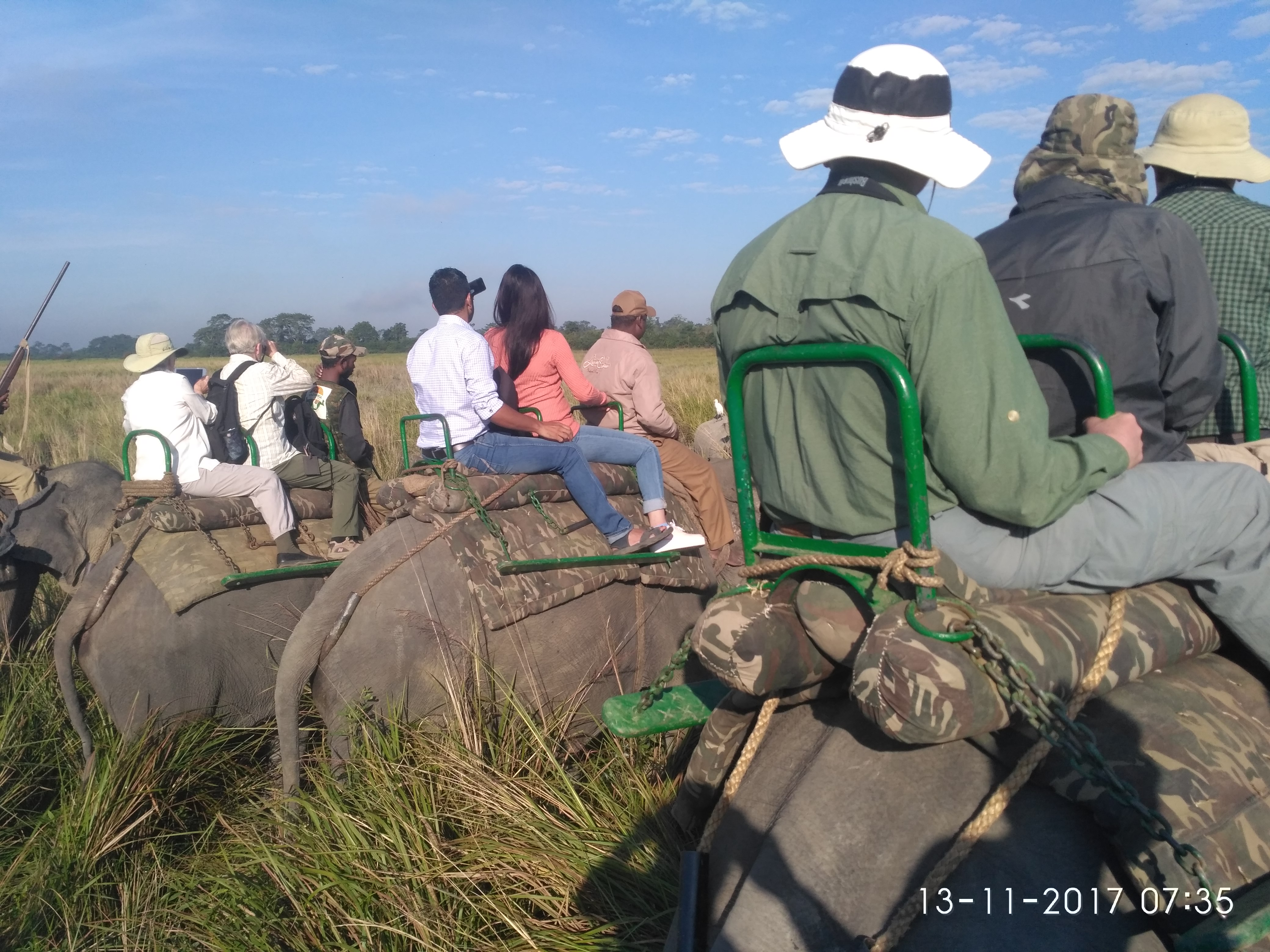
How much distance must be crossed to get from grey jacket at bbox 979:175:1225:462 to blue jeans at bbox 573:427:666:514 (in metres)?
3.21

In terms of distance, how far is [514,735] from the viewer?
4.34 meters

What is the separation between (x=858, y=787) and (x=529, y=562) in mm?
2926

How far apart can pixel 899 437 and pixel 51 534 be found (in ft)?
22.1

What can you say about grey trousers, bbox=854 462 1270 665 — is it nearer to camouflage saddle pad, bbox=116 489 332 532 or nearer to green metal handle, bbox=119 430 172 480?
camouflage saddle pad, bbox=116 489 332 532

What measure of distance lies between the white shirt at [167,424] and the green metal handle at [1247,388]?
5.81m

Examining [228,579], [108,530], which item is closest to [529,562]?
[228,579]

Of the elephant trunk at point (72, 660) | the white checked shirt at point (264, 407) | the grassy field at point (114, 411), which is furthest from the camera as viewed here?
the grassy field at point (114, 411)

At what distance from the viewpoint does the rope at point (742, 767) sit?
8.21 ft

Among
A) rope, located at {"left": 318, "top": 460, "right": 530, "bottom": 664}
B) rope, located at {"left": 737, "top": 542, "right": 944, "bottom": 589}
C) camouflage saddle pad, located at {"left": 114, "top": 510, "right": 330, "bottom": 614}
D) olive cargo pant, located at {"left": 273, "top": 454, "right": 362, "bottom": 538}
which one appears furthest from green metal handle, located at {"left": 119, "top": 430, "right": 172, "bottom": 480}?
rope, located at {"left": 737, "top": 542, "right": 944, "bottom": 589}

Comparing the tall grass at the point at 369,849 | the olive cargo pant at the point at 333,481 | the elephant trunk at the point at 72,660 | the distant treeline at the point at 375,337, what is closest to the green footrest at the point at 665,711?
the tall grass at the point at 369,849

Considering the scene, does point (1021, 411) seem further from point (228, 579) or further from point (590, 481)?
point (228, 579)

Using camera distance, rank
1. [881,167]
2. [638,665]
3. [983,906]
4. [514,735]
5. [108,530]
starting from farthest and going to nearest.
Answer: [108,530]
[638,665]
[514,735]
[881,167]
[983,906]

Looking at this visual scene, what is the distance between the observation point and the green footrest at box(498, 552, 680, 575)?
16.1 ft

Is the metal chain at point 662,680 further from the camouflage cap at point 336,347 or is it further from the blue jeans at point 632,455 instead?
the camouflage cap at point 336,347
